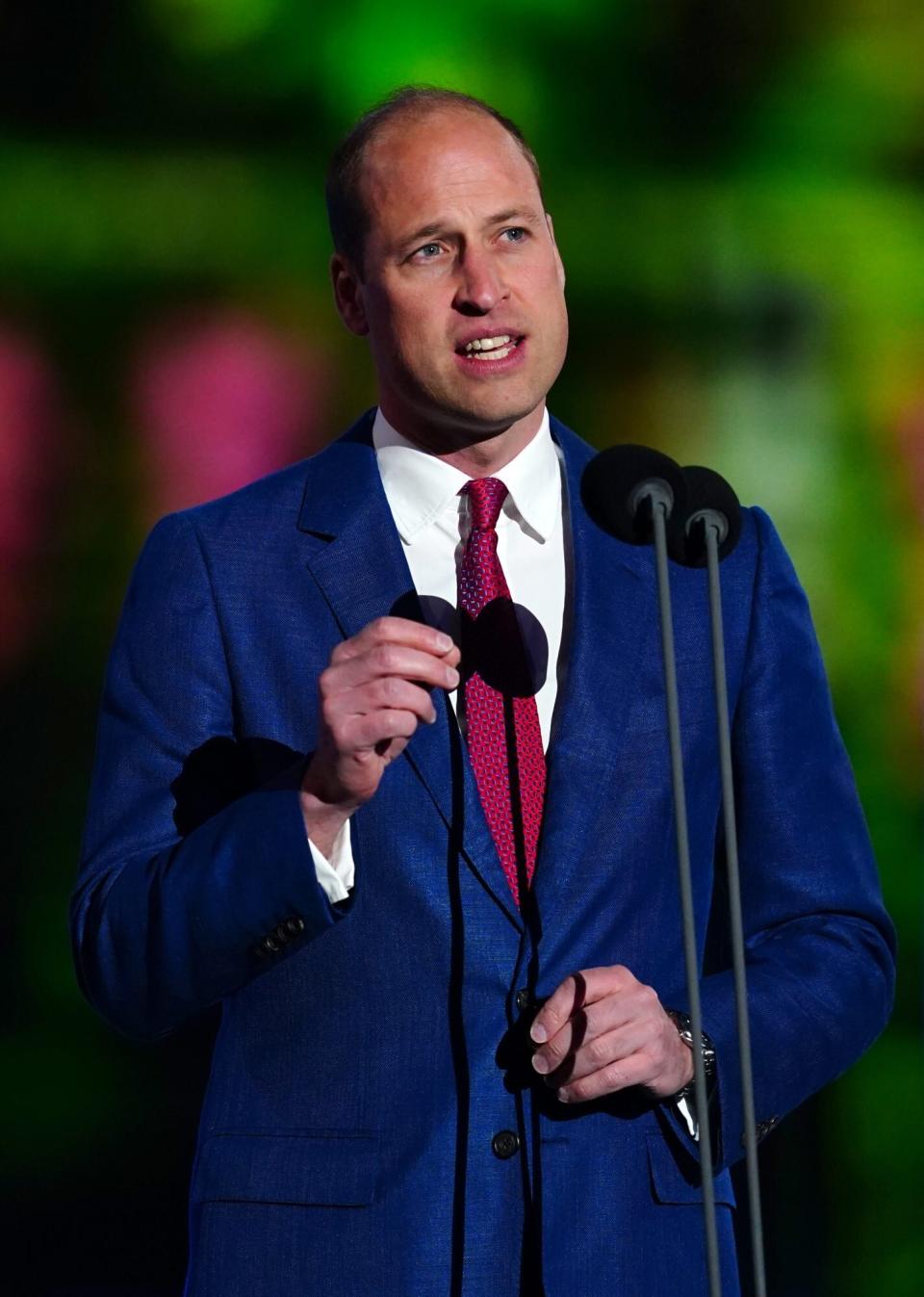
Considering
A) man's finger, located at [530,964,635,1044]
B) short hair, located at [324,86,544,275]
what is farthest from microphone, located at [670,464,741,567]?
short hair, located at [324,86,544,275]

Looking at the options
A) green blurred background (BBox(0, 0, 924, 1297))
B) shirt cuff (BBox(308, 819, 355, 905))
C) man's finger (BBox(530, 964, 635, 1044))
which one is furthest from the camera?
green blurred background (BBox(0, 0, 924, 1297))

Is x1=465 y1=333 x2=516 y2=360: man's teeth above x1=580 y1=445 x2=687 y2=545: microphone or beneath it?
above

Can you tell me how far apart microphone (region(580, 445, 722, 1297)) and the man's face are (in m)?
0.50

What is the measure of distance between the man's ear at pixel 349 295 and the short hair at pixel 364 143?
0.02 m

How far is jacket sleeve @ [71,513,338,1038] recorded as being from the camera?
1.66 m

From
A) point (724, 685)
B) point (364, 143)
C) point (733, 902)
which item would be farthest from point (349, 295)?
point (733, 902)

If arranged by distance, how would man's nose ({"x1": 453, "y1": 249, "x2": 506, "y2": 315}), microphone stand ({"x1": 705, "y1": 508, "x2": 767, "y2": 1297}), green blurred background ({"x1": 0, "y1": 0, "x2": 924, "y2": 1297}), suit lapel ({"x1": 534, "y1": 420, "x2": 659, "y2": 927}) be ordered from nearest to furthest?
microphone stand ({"x1": 705, "y1": 508, "x2": 767, "y2": 1297})
suit lapel ({"x1": 534, "y1": 420, "x2": 659, "y2": 927})
man's nose ({"x1": 453, "y1": 249, "x2": 506, "y2": 315})
green blurred background ({"x1": 0, "y1": 0, "x2": 924, "y2": 1297})

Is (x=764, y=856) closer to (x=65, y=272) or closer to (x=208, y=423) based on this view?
(x=208, y=423)

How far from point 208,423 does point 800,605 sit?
3.80ft

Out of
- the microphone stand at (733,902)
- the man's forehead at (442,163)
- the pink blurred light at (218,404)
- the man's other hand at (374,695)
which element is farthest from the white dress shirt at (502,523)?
the pink blurred light at (218,404)

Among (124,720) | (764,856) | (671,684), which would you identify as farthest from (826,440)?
(671,684)

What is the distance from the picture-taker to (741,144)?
2893 mm

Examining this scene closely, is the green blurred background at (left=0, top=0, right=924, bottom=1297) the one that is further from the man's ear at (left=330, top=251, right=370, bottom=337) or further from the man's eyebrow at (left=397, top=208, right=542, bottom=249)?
the man's eyebrow at (left=397, top=208, right=542, bottom=249)

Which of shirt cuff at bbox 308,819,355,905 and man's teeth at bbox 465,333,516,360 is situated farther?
man's teeth at bbox 465,333,516,360
